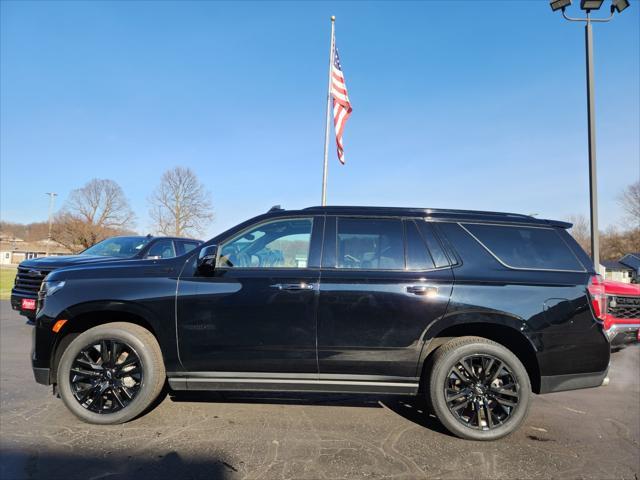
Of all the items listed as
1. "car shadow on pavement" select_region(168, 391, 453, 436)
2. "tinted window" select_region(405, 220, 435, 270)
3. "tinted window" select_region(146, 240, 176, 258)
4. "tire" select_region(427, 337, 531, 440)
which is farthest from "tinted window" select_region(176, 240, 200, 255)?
"tire" select_region(427, 337, 531, 440)

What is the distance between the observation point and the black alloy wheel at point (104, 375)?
3.57 meters

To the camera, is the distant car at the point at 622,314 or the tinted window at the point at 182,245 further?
the tinted window at the point at 182,245

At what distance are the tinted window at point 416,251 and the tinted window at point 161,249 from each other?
6.01m

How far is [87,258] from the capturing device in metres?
7.50

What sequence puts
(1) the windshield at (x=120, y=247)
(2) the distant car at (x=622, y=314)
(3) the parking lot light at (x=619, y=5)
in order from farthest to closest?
(1) the windshield at (x=120, y=247) < (3) the parking lot light at (x=619, y=5) < (2) the distant car at (x=622, y=314)

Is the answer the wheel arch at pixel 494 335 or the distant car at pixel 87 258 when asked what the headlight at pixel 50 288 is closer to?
the distant car at pixel 87 258

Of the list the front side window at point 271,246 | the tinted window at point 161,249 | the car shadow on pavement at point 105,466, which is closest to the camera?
the car shadow on pavement at point 105,466

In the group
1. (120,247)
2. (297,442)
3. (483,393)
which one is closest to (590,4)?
(483,393)

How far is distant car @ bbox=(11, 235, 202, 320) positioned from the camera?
23.0 feet

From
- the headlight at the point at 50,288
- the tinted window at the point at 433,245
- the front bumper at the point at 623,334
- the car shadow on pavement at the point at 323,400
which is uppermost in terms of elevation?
the tinted window at the point at 433,245

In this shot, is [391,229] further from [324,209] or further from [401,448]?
[401,448]

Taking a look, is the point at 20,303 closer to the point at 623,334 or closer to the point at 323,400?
the point at 323,400

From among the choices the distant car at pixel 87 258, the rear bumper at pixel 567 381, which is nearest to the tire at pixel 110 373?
the distant car at pixel 87 258

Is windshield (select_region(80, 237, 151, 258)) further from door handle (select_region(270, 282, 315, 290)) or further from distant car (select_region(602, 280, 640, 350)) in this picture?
distant car (select_region(602, 280, 640, 350))
